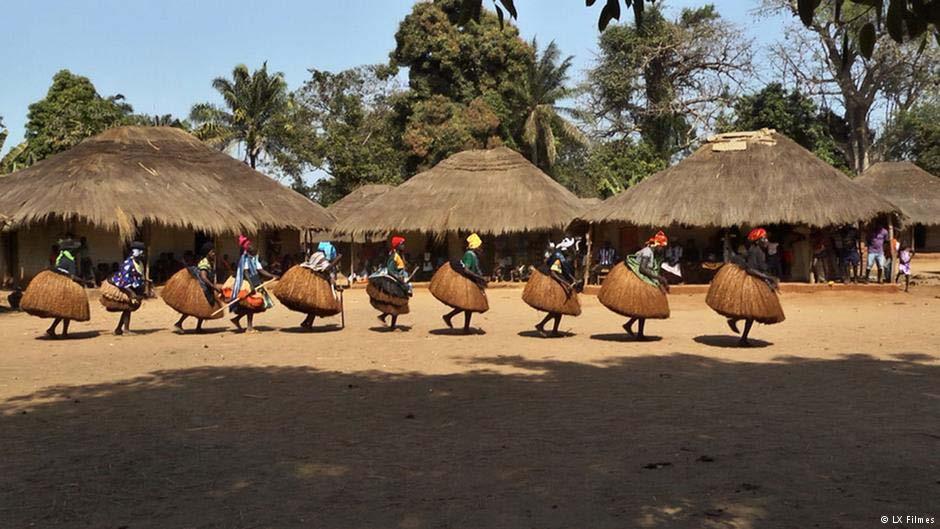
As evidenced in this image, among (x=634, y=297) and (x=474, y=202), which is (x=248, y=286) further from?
(x=474, y=202)

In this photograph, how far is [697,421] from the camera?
6699mm

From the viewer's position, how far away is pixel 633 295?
1167 cm

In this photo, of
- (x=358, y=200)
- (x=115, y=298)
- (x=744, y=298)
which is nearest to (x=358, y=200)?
(x=358, y=200)

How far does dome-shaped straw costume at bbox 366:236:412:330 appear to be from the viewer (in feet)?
43.2

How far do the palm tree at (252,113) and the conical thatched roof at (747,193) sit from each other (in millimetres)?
20358

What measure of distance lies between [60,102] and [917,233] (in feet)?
123

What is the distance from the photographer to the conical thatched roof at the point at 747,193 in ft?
70.8

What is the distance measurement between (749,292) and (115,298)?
8526 mm

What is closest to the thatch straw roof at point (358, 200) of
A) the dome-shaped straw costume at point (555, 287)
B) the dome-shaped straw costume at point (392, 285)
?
the dome-shaped straw costume at point (392, 285)

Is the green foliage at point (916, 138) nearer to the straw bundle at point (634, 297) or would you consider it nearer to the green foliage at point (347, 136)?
the green foliage at point (347, 136)

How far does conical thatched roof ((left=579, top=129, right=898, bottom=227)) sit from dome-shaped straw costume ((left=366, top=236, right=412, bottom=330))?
11.0 meters

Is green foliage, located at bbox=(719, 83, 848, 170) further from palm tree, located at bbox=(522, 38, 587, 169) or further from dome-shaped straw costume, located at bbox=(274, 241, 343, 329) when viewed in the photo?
dome-shaped straw costume, located at bbox=(274, 241, 343, 329)

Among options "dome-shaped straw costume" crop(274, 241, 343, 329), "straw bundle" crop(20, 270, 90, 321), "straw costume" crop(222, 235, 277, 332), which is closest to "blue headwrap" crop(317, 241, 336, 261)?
"dome-shaped straw costume" crop(274, 241, 343, 329)

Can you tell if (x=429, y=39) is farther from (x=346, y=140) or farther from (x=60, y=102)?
(x=60, y=102)
